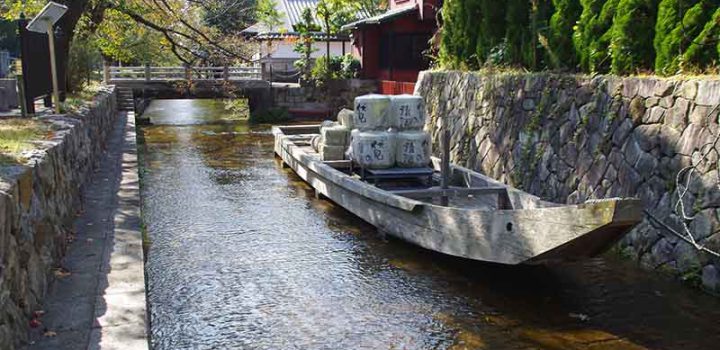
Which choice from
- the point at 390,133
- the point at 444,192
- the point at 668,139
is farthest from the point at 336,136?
the point at 668,139

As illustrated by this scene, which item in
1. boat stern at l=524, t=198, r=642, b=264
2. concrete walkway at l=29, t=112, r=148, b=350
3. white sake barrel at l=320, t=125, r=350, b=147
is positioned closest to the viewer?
concrete walkway at l=29, t=112, r=148, b=350

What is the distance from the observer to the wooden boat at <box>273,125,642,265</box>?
5.92 meters

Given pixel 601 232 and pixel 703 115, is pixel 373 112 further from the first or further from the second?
pixel 601 232

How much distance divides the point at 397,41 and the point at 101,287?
22774mm

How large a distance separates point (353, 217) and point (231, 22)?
30.9 metres

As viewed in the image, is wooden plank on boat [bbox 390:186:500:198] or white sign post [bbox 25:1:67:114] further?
white sign post [bbox 25:1:67:114]

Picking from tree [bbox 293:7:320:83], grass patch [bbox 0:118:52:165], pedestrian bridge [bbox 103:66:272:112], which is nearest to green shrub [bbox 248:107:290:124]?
pedestrian bridge [bbox 103:66:272:112]

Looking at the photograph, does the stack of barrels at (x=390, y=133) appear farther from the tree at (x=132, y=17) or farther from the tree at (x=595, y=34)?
the tree at (x=132, y=17)

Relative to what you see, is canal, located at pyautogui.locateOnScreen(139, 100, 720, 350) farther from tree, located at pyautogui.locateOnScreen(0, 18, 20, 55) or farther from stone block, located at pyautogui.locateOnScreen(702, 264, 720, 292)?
tree, located at pyautogui.locateOnScreen(0, 18, 20, 55)

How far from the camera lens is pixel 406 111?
1029cm

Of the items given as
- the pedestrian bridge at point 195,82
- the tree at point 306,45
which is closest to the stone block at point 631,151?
the pedestrian bridge at point 195,82

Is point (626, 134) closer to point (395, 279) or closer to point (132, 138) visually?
point (395, 279)

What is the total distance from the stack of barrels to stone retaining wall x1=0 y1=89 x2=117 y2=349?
4068 millimetres

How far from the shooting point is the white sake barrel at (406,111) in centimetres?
1026
